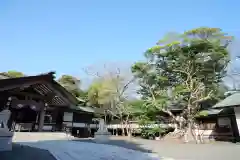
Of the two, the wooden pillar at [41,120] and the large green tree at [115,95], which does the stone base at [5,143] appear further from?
the large green tree at [115,95]

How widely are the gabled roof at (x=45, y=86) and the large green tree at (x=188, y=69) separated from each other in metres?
8.05

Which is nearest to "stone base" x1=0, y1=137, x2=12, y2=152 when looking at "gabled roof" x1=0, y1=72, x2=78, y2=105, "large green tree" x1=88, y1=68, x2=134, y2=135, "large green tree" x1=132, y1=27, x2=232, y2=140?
"gabled roof" x1=0, y1=72, x2=78, y2=105

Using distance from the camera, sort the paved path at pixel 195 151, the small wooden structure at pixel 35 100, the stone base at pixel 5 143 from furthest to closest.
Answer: the small wooden structure at pixel 35 100
the paved path at pixel 195 151
the stone base at pixel 5 143

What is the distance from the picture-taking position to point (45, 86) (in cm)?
1623

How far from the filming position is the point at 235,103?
15.6 m

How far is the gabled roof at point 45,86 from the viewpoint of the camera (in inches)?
525

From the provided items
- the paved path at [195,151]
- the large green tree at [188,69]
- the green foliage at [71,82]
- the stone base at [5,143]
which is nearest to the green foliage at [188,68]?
the large green tree at [188,69]

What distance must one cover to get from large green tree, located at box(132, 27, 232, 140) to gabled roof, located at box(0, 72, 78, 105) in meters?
8.05

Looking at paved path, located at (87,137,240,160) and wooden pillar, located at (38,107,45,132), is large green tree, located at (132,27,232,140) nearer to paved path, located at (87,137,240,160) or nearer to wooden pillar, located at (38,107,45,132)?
paved path, located at (87,137,240,160)

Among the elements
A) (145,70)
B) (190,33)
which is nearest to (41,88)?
(145,70)

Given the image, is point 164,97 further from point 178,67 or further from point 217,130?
point 217,130

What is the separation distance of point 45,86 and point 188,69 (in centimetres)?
1307

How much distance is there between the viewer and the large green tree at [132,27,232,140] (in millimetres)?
17000

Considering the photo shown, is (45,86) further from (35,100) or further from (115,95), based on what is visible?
(115,95)
